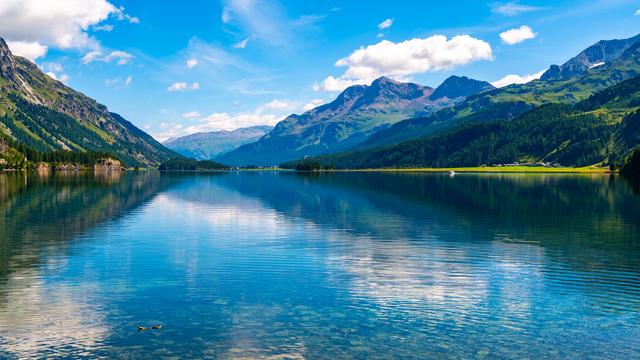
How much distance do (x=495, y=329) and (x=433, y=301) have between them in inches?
271

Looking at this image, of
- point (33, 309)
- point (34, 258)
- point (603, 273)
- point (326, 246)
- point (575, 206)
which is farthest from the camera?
point (575, 206)

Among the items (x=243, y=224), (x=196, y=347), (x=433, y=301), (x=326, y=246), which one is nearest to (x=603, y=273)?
(x=433, y=301)

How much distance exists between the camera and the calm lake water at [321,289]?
1180 inches

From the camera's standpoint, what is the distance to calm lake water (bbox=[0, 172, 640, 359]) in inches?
1180

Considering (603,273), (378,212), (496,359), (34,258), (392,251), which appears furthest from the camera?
(378,212)

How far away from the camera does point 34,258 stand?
180 feet

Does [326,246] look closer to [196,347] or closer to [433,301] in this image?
[433,301]

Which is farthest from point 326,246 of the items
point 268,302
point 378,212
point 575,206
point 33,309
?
point 575,206

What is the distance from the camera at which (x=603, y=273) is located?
48.8 m

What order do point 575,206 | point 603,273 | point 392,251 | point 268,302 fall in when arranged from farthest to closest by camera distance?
point 575,206
point 392,251
point 603,273
point 268,302

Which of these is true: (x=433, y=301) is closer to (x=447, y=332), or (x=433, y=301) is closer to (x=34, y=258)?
(x=447, y=332)

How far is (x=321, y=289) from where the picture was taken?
140 ft

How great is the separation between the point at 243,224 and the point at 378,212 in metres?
31.6

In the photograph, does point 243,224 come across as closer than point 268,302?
No
